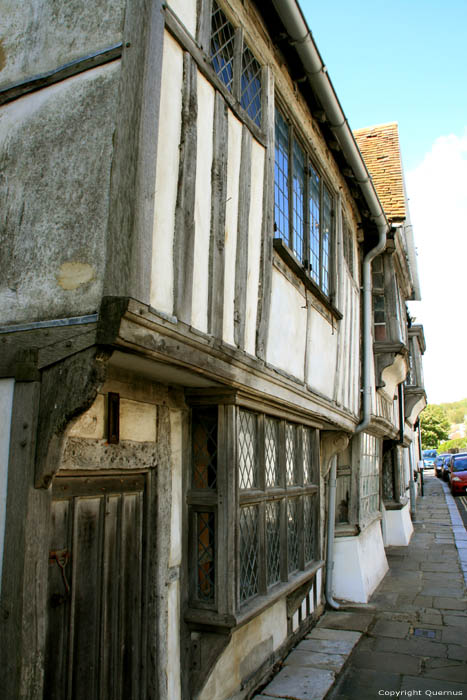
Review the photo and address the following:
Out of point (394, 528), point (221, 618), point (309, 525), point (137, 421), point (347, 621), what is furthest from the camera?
point (394, 528)

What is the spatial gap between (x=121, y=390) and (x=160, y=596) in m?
1.34

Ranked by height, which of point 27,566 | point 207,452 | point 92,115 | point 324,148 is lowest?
point 27,566

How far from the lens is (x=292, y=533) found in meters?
5.37

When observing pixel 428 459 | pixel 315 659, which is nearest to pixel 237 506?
pixel 315 659

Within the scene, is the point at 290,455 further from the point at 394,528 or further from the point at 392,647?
the point at 394,528

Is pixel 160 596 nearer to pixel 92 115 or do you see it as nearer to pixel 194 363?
pixel 194 363

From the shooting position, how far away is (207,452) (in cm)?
411

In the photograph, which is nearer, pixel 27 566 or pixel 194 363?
pixel 27 566

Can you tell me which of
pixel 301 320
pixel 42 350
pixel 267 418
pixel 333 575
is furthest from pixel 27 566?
pixel 333 575

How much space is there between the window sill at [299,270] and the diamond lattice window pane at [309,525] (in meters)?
2.04

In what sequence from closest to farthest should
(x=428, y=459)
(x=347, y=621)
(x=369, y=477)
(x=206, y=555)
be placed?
(x=206, y=555)
(x=347, y=621)
(x=369, y=477)
(x=428, y=459)

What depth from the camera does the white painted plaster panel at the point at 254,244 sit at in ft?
13.4

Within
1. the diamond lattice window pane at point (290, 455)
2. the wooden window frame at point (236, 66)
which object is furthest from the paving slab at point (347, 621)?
the wooden window frame at point (236, 66)

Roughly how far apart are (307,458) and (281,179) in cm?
281
